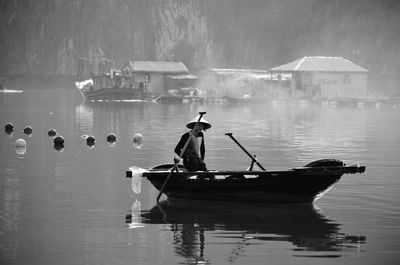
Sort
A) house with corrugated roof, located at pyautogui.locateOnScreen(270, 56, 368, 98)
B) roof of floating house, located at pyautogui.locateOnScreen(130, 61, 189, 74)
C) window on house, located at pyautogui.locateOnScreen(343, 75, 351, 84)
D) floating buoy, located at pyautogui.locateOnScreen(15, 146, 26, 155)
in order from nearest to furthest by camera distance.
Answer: floating buoy, located at pyautogui.locateOnScreen(15, 146, 26, 155) < house with corrugated roof, located at pyautogui.locateOnScreen(270, 56, 368, 98) < window on house, located at pyautogui.locateOnScreen(343, 75, 351, 84) < roof of floating house, located at pyautogui.locateOnScreen(130, 61, 189, 74)

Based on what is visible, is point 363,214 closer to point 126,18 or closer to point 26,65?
point 126,18

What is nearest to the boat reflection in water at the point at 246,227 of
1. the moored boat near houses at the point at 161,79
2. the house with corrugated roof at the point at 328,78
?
the house with corrugated roof at the point at 328,78

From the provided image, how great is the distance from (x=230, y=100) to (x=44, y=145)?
6428 centimetres

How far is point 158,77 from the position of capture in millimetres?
110062

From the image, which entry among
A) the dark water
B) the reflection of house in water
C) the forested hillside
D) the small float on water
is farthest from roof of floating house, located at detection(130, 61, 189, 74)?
the small float on water

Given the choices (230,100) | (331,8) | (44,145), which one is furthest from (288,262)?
(331,8)

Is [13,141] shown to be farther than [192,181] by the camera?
Yes

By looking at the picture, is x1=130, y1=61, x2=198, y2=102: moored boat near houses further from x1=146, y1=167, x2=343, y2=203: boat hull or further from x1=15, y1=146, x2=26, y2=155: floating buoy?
x1=146, y1=167, x2=343, y2=203: boat hull

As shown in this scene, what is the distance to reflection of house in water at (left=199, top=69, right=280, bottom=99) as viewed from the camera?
108 metres

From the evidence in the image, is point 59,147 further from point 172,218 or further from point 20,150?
point 172,218

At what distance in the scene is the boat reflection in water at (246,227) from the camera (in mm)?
16906

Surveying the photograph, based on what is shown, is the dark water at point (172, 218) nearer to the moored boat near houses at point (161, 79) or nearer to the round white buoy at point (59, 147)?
the round white buoy at point (59, 147)

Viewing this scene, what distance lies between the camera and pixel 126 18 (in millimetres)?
186875

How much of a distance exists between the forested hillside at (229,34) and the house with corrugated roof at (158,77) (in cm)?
3040
